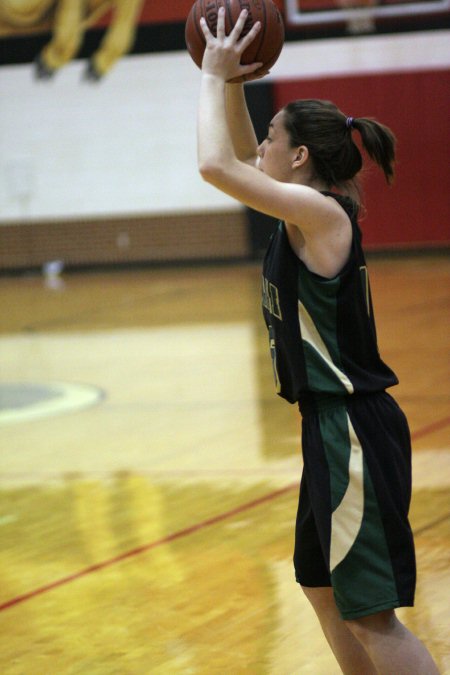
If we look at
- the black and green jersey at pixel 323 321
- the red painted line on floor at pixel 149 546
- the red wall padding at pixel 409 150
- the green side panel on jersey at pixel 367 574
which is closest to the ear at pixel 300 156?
the black and green jersey at pixel 323 321

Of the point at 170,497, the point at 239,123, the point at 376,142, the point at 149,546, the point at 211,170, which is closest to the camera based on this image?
the point at 211,170

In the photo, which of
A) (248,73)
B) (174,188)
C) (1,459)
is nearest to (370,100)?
(174,188)

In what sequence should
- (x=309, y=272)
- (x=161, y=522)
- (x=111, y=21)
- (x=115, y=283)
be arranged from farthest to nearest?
(x=111, y=21) < (x=115, y=283) < (x=161, y=522) < (x=309, y=272)

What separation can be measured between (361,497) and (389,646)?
314 mm

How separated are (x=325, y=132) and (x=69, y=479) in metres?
3.35

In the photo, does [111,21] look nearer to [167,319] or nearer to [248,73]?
[167,319]

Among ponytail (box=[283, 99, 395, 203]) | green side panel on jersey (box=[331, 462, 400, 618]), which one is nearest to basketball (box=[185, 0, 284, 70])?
ponytail (box=[283, 99, 395, 203])

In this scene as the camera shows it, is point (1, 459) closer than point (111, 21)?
Yes

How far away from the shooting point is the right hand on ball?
2.43m

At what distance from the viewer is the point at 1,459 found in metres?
6.04

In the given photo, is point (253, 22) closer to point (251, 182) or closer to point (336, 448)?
point (251, 182)

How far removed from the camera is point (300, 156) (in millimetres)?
2551

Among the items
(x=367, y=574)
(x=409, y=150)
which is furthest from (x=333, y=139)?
(x=409, y=150)

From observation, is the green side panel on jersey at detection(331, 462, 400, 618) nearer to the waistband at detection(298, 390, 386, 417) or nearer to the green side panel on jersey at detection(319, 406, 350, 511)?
the green side panel on jersey at detection(319, 406, 350, 511)
